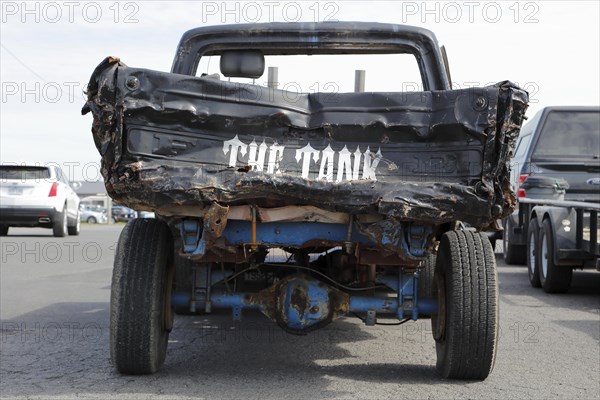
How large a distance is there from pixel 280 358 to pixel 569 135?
833cm

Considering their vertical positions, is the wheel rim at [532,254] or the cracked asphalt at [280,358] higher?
the wheel rim at [532,254]

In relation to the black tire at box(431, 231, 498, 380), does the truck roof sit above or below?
above

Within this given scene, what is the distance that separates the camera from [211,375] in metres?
5.45

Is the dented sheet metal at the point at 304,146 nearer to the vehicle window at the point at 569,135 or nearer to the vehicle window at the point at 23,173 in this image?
the vehicle window at the point at 569,135

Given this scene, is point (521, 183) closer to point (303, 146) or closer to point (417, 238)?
point (417, 238)

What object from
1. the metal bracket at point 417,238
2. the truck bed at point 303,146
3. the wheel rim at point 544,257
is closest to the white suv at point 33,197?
the wheel rim at point 544,257

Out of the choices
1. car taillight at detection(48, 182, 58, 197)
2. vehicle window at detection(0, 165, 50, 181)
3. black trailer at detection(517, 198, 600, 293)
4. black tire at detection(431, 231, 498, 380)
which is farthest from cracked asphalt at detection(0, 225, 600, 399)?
car taillight at detection(48, 182, 58, 197)

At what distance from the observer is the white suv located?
18.8 meters

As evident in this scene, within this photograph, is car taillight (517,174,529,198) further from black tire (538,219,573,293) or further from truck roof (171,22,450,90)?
truck roof (171,22,450,90)

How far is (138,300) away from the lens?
5.09 meters

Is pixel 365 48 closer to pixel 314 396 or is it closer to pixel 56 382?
pixel 314 396

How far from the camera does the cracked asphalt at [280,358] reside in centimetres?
506

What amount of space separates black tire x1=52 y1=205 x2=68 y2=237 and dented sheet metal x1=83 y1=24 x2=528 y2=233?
15221 millimetres

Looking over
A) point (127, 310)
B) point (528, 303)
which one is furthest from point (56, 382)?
point (528, 303)
